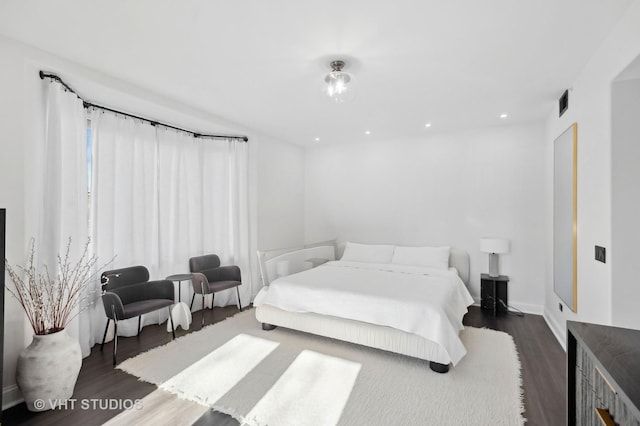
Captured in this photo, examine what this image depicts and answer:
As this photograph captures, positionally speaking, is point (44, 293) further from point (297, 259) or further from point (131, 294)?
point (297, 259)

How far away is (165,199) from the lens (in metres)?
3.85

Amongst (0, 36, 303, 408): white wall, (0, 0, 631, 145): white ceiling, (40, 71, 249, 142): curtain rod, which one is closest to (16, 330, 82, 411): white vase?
(0, 36, 303, 408): white wall

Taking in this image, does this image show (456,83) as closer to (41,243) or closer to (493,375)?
(493,375)

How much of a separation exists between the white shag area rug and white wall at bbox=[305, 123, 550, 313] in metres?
1.56

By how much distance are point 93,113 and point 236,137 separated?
69.9 inches

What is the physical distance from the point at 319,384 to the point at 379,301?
0.91m

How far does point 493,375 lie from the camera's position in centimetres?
244

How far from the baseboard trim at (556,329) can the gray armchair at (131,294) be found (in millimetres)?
4122

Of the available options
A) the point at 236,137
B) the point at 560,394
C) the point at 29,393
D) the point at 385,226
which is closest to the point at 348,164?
the point at 385,226

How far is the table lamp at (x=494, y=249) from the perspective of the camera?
3.94 meters

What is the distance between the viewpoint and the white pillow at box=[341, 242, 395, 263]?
4.62 m

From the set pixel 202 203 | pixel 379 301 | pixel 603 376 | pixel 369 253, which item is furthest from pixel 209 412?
pixel 369 253

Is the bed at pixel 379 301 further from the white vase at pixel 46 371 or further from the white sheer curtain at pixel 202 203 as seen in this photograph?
the white vase at pixel 46 371

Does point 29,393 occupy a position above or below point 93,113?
below
